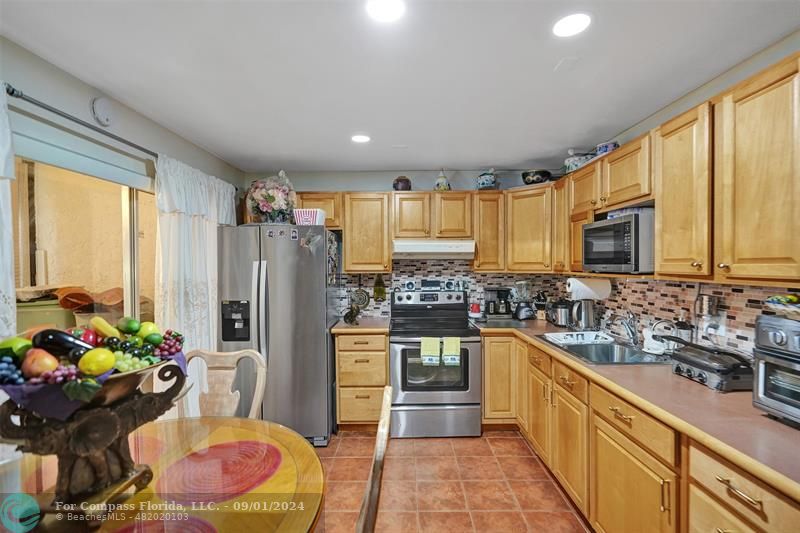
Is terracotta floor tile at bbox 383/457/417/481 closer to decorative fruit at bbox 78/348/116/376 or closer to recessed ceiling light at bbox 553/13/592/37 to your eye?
decorative fruit at bbox 78/348/116/376

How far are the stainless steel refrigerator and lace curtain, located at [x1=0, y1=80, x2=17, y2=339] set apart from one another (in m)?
1.43

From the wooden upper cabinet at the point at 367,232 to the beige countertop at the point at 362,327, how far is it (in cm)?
50

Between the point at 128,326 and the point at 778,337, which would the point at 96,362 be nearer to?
the point at 128,326

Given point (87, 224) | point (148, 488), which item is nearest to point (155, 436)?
point (148, 488)

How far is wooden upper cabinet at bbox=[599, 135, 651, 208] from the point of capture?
182cm

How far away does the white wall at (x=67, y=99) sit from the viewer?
4.66 feet

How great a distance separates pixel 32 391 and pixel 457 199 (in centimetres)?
300

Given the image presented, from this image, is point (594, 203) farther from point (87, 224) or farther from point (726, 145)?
point (87, 224)

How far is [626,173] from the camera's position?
Result: 77.6 inches

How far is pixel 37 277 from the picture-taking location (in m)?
1.58

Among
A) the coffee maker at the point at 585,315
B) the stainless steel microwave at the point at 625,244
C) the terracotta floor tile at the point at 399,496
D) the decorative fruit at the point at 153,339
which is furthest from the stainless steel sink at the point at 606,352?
the decorative fruit at the point at 153,339

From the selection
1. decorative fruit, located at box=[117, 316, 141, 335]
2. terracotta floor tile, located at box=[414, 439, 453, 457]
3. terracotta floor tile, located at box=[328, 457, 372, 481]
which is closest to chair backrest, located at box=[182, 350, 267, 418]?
decorative fruit, located at box=[117, 316, 141, 335]

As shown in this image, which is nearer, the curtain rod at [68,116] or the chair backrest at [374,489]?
the chair backrest at [374,489]

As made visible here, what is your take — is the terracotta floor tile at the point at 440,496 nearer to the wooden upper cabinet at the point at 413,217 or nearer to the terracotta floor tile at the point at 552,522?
the terracotta floor tile at the point at 552,522
